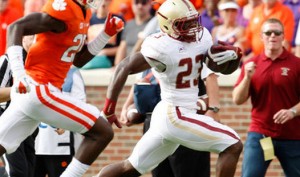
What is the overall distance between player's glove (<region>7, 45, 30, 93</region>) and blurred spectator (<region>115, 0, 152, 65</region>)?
471 cm

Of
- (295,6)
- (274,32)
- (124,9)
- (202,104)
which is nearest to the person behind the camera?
(202,104)

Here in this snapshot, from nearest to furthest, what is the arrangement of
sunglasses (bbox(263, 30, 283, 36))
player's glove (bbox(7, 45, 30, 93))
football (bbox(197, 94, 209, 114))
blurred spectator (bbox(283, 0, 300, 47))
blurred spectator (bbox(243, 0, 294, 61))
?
player's glove (bbox(7, 45, 30, 93))
football (bbox(197, 94, 209, 114))
sunglasses (bbox(263, 30, 283, 36))
blurred spectator (bbox(243, 0, 294, 61))
blurred spectator (bbox(283, 0, 300, 47))

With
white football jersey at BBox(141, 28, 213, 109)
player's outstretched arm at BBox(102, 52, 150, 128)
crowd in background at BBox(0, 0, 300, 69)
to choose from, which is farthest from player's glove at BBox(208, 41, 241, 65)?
crowd in background at BBox(0, 0, 300, 69)

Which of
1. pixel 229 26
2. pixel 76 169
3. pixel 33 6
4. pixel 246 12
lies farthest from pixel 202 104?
pixel 33 6

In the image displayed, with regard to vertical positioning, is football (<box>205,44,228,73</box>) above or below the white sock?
above

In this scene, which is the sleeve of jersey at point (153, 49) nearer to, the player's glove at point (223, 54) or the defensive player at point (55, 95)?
the player's glove at point (223, 54)

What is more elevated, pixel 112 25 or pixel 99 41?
pixel 112 25

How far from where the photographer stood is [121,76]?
348 inches

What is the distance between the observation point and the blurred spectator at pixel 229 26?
1272 centimetres

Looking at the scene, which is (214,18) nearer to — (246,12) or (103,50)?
(246,12)

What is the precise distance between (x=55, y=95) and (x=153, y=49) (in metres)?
0.87

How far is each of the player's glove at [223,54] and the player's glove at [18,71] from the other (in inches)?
57.1

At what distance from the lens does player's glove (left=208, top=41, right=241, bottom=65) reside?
860 centimetres

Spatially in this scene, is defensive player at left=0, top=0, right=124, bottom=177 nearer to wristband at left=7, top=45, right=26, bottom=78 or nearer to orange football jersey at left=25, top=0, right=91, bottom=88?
orange football jersey at left=25, top=0, right=91, bottom=88
